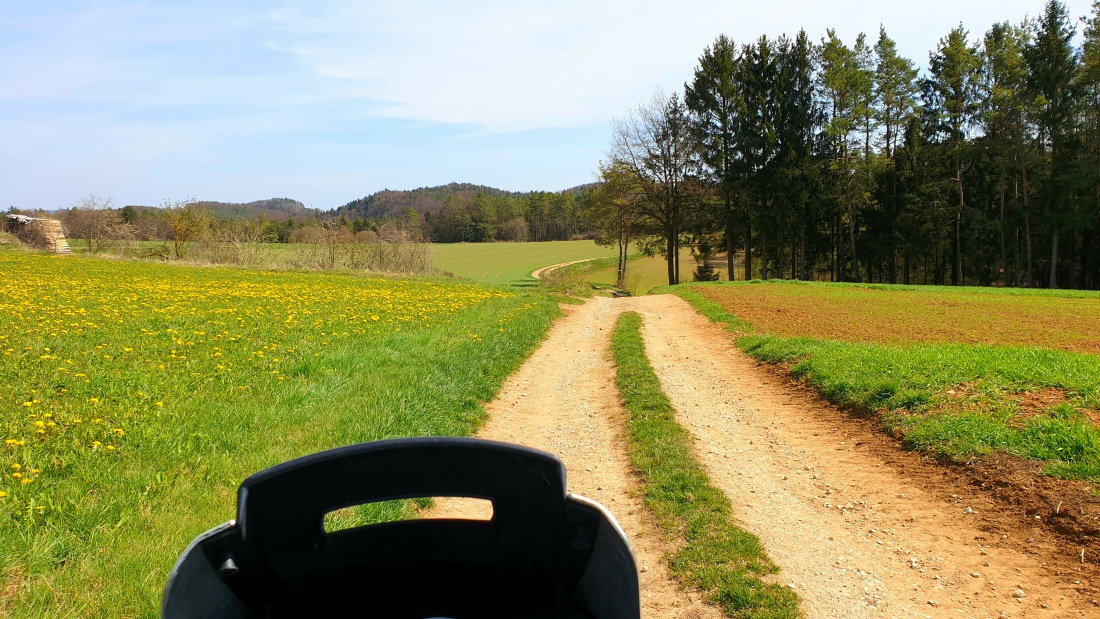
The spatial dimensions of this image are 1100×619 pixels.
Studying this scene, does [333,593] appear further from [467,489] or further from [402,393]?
[402,393]

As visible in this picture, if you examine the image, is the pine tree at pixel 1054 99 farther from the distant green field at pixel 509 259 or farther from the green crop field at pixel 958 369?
the distant green field at pixel 509 259

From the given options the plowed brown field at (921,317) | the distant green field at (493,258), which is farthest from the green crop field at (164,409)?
the distant green field at (493,258)

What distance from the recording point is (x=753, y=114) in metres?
45.4

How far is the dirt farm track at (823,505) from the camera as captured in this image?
13.8 feet

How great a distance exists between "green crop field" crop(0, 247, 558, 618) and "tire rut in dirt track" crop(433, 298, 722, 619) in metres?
0.48

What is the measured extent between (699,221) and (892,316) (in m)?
30.2

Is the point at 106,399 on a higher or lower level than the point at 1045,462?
higher

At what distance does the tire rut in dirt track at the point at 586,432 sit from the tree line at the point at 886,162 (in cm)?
3445

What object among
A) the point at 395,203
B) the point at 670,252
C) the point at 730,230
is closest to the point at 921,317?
the point at 730,230

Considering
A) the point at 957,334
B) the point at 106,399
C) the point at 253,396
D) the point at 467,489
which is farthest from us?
the point at 957,334

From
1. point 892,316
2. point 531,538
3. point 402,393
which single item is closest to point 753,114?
point 892,316

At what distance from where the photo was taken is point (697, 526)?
5.05m

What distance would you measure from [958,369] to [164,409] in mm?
9756

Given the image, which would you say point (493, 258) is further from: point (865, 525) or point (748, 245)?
point (865, 525)
